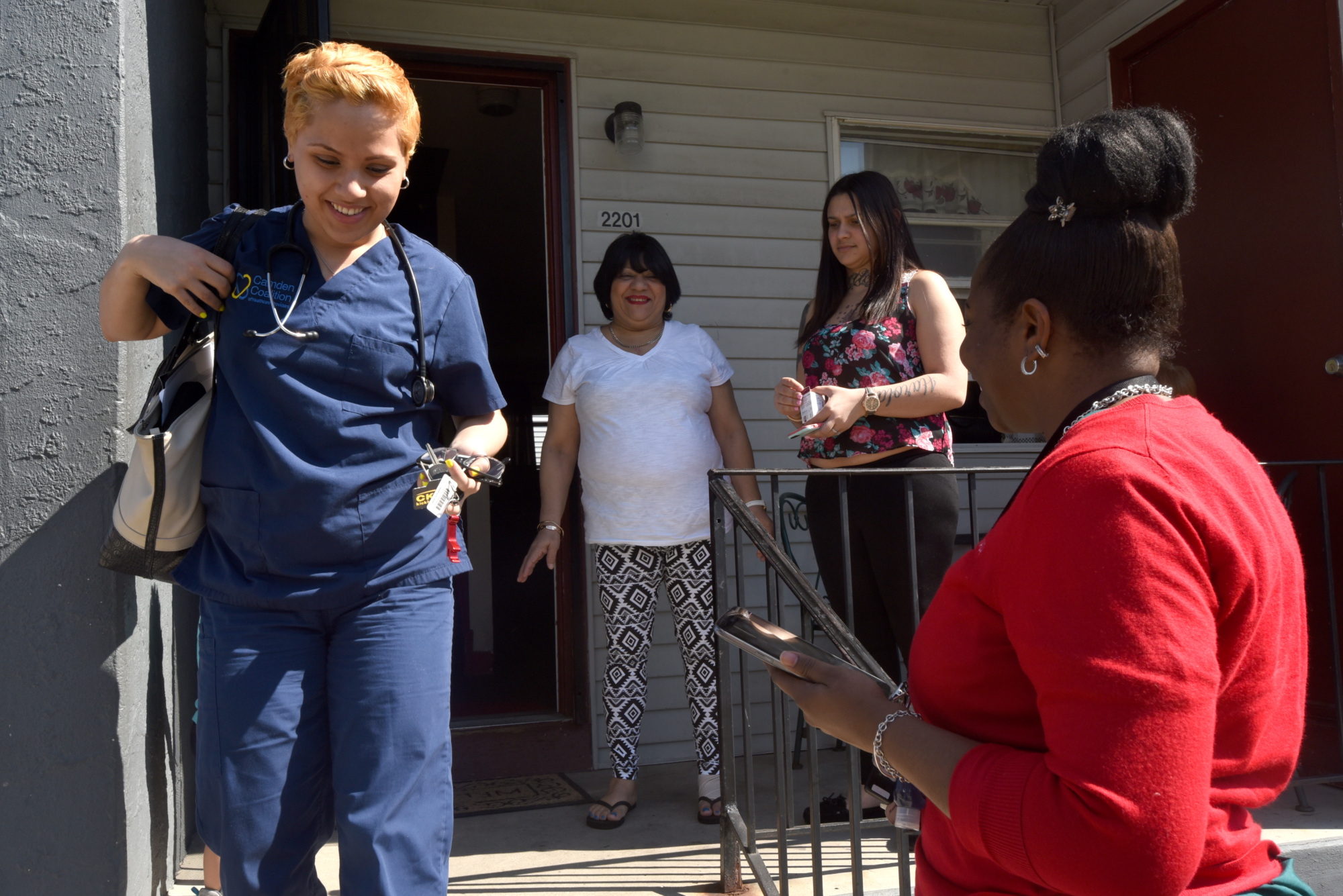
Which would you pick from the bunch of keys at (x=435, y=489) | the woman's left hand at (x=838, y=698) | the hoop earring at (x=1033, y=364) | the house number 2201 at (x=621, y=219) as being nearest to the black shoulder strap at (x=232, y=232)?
the bunch of keys at (x=435, y=489)

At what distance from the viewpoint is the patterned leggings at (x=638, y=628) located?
3443mm

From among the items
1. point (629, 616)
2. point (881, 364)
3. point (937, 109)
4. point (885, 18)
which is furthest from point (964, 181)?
point (629, 616)

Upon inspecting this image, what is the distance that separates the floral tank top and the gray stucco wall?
1.88m

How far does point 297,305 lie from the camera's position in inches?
70.2

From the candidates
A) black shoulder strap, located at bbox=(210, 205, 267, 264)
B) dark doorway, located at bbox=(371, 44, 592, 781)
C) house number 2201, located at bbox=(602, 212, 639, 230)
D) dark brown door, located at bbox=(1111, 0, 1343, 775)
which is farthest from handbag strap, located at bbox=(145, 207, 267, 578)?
dark brown door, located at bbox=(1111, 0, 1343, 775)

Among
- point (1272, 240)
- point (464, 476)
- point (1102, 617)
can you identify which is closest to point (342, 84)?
point (464, 476)

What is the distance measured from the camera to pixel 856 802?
7.57 ft

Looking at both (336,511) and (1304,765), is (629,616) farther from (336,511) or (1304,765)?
(1304,765)

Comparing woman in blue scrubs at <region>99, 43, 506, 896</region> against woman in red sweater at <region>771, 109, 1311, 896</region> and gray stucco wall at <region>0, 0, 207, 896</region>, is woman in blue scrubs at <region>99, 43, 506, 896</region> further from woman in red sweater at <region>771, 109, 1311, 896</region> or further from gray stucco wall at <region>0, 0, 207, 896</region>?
woman in red sweater at <region>771, 109, 1311, 896</region>

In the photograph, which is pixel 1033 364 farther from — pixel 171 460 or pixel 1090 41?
pixel 1090 41

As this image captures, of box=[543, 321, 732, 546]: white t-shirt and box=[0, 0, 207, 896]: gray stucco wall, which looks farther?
box=[543, 321, 732, 546]: white t-shirt

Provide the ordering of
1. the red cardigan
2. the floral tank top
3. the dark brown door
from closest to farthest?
the red cardigan
the floral tank top
the dark brown door

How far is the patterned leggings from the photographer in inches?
136

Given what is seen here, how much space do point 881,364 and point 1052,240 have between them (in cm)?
194
